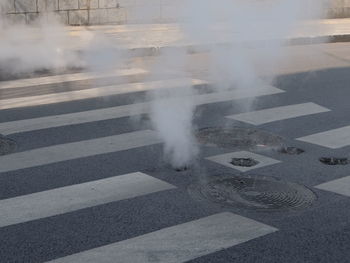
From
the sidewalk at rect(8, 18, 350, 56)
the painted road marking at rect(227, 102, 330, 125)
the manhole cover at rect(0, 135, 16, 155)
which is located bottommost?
the manhole cover at rect(0, 135, 16, 155)

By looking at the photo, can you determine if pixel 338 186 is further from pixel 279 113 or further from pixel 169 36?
pixel 169 36

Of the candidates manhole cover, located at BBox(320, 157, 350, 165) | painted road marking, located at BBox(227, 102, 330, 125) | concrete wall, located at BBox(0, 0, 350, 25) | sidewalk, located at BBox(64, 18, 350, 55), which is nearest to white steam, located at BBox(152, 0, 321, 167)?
sidewalk, located at BBox(64, 18, 350, 55)

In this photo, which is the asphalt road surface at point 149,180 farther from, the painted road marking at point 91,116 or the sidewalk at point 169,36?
the sidewalk at point 169,36

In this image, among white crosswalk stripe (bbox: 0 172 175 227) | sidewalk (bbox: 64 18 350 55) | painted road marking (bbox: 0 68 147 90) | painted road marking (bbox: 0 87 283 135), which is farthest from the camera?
painted road marking (bbox: 0 68 147 90)

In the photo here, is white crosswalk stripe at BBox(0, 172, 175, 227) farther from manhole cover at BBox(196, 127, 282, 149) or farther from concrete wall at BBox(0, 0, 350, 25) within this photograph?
concrete wall at BBox(0, 0, 350, 25)

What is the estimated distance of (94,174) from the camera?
5.94 m

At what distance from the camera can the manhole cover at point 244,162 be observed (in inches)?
250

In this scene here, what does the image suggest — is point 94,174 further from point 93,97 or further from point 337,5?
point 337,5

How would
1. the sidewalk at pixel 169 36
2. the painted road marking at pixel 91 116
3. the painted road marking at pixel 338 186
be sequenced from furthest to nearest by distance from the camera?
the sidewalk at pixel 169 36
the painted road marking at pixel 91 116
the painted road marking at pixel 338 186

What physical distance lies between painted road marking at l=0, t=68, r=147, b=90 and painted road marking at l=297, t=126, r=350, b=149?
427 cm

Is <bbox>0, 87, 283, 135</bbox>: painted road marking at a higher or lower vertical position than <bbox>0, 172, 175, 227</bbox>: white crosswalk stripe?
higher

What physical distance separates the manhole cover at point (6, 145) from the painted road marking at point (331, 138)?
10.5ft

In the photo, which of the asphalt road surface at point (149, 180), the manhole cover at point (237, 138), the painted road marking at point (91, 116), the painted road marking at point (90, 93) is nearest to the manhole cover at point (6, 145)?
the asphalt road surface at point (149, 180)

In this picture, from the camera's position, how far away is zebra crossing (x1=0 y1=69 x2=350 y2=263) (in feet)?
14.4
